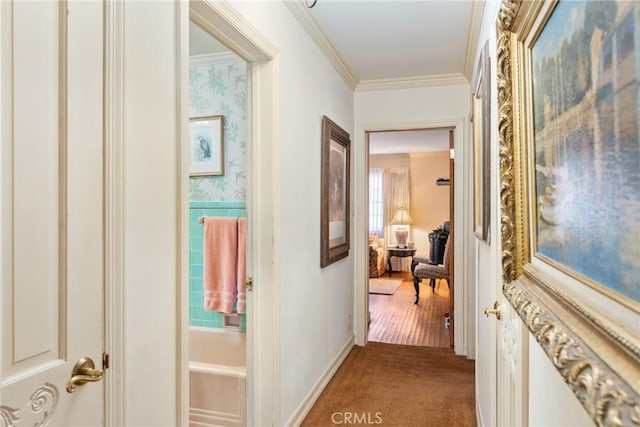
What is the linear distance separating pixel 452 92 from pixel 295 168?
211cm

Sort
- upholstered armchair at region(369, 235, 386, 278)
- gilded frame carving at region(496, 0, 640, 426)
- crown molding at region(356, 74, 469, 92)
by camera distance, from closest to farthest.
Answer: gilded frame carving at region(496, 0, 640, 426) → crown molding at region(356, 74, 469, 92) → upholstered armchair at region(369, 235, 386, 278)

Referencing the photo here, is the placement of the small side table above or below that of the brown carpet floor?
above

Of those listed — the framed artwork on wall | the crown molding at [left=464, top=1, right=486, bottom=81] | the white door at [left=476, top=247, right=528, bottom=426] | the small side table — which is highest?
the crown molding at [left=464, top=1, right=486, bottom=81]

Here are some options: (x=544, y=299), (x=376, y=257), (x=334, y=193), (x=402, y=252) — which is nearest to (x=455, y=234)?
(x=334, y=193)

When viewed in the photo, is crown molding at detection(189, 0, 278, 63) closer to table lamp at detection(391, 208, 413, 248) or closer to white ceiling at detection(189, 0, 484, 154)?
white ceiling at detection(189, 0, 484, 154)

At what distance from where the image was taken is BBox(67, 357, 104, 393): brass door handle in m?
0.98

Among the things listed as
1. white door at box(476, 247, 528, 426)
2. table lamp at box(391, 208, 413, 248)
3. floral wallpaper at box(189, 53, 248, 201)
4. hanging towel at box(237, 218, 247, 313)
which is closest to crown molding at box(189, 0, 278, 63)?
floral wallpaper at box(189, 53, 248, 201)

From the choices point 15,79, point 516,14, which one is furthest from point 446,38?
point 15,79

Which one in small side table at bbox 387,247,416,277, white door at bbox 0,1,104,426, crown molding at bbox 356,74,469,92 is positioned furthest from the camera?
small side table at bbox 387,247,416,277

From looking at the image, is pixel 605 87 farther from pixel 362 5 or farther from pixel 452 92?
pixel 452 92

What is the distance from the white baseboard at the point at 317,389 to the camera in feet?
7.69

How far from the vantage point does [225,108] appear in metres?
2.76

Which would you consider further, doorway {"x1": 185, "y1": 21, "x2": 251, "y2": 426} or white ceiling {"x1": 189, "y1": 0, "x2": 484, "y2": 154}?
doorway {"x1": 185, "y1": 21, "x2": 251, "y2": 426}

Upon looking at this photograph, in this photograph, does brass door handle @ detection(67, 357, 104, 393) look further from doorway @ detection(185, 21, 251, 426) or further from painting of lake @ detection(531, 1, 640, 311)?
doorway @ detection(185, 21, 251, 426)
